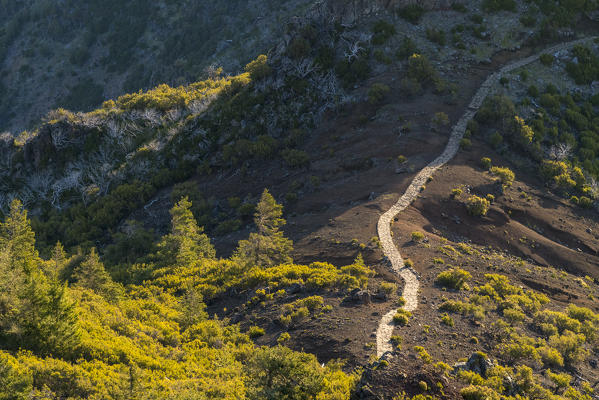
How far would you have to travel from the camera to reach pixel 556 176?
4453 centimetres

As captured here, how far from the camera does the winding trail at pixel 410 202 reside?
956 inches

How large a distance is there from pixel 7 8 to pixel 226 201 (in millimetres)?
153873

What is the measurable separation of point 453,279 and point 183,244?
73.3 ft

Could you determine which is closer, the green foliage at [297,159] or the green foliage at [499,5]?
the green foliage at [297,159]

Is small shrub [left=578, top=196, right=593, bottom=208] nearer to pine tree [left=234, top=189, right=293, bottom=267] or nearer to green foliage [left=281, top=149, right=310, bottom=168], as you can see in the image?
green foliage [left=281, top=149, right=310, bottom=168]

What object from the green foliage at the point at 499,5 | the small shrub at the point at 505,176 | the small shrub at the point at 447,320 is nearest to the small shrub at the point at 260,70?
the green foliage at the point at 499,5

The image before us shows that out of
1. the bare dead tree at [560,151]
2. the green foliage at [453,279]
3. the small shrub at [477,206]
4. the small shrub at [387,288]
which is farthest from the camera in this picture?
the bare dead tree at [560,151]

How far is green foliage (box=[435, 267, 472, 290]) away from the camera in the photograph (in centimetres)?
2911

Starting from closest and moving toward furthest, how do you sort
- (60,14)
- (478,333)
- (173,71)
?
1. (478,333)
2. (173,71)
3. (60,14)

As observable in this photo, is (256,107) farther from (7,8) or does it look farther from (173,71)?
(7,8)

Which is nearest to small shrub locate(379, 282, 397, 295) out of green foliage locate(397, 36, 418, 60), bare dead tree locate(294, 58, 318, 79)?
green foliage locate(397, 36, 418, 60)

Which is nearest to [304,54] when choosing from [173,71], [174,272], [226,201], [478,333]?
[226,201]

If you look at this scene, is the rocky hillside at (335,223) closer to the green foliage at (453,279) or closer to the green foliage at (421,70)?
the green foliage at (453,279)

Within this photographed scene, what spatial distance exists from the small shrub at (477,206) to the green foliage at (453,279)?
409 inches
